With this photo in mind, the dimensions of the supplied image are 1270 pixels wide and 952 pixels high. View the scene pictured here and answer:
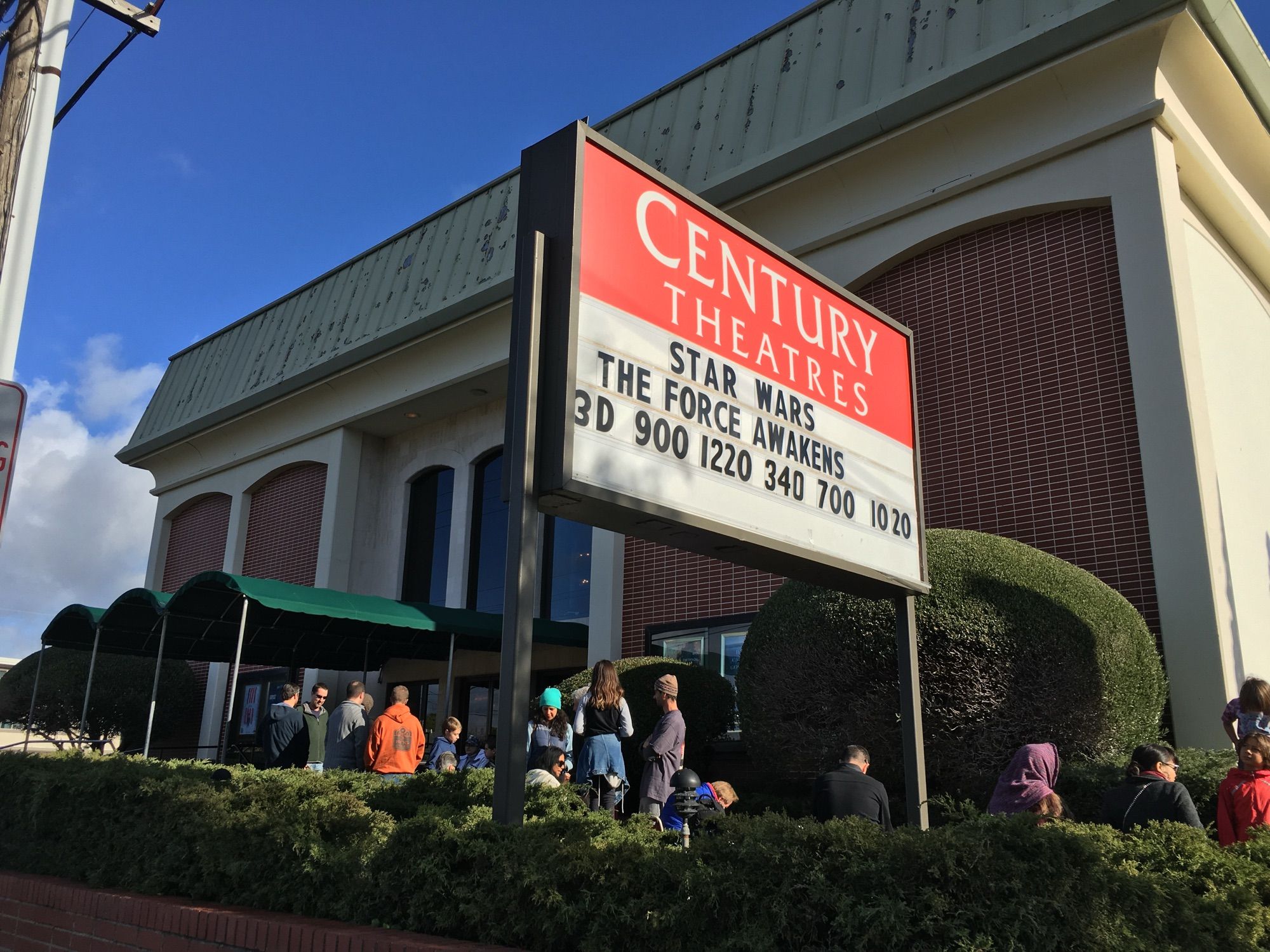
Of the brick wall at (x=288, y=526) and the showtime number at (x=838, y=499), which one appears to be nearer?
the showtime number at (x=838, y=499)

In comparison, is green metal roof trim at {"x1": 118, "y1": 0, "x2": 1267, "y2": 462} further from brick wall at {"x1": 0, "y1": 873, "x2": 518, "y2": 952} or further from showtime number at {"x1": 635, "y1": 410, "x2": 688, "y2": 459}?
brick wall at {"x1": 0, "y1": 873, "x2": 518, "y2": 952}

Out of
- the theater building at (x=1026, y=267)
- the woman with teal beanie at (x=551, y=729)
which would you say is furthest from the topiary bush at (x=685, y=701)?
the woman with teal beanie at (x=551, y=729)

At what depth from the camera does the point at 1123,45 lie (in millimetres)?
11508

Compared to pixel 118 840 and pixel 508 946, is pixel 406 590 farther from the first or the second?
pixel 508 946

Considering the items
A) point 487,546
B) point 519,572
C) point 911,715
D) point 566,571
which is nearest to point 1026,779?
point 911,715

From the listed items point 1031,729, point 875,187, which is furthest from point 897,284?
point 1031,729

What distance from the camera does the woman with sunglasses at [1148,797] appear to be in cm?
595

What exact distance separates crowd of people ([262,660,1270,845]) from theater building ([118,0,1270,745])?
9.56 feet

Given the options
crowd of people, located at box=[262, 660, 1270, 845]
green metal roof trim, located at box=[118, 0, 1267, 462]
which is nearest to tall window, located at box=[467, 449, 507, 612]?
green metal roof trim, located at box=[118, 0, 1267, 462]

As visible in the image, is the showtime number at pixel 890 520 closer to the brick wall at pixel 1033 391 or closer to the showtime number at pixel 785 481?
the showtime number at pixel 785 481

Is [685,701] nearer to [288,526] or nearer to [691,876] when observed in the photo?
[691,876]

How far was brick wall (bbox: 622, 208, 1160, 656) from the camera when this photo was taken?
1115 centimetres

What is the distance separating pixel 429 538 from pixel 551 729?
1128 cm

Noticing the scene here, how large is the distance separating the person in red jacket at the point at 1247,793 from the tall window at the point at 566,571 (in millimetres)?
11937
